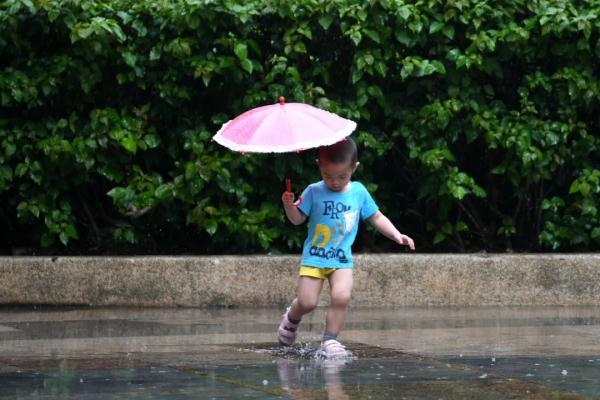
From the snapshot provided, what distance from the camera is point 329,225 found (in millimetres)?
6500

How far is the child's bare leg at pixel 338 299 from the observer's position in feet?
20.9

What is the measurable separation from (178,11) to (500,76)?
233 cm

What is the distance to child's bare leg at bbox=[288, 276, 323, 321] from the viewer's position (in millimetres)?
6480

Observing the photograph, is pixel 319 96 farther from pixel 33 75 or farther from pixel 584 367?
pixel 584 367

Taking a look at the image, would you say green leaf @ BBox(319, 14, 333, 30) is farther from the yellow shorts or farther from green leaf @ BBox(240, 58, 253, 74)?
the yellow shorts

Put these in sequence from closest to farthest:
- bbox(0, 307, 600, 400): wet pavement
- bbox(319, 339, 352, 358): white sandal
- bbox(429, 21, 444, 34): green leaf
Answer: bbox(0, 307, 600, 400): wet pavement
bbox(319, 339, 352, 358): white sandal
bbox(429, 21, 444, 34): green leaf

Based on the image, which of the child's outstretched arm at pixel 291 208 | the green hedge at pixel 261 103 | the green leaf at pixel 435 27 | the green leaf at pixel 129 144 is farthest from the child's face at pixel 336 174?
the green leaf at pixel 435 27

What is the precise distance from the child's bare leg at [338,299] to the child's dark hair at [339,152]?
59 cm

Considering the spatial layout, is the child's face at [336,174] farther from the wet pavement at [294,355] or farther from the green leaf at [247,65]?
the green leaf at [247,65]

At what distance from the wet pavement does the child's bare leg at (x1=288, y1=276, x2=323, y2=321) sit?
194mm

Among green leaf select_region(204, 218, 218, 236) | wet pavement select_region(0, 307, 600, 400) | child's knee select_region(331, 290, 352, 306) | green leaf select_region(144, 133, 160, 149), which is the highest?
green leaf select_region(144, 133, 160, 149)

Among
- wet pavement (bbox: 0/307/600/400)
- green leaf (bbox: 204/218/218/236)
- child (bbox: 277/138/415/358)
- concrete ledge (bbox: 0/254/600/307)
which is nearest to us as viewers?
wet pavement (bbox: 0/307/600/400)

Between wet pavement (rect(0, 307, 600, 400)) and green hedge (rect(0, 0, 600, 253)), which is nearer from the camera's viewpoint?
wet pavement (rect(0, 307, 600, 400))

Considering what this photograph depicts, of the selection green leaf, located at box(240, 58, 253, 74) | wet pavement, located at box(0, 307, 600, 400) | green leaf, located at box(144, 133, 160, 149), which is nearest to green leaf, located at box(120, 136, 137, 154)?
green leaf, located at box(144, 133, 160, 149)
